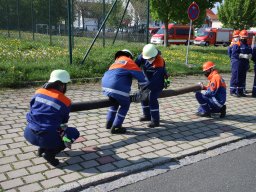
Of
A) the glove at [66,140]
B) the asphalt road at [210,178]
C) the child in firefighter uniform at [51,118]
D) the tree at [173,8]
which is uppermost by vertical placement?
the tree at [173,8]

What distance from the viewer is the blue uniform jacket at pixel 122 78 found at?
5418 millimetres

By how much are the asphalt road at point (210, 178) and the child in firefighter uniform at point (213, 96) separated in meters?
1.93

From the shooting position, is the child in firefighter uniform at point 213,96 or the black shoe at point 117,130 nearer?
the black shoe at point 117,130

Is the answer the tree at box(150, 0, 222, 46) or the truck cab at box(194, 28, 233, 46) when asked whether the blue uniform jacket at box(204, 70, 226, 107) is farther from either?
the truck cab at box(194, 28, 233, 46)

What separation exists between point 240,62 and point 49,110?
641 cm

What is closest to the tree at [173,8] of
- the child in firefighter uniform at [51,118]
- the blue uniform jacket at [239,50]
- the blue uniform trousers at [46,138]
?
the blue uniform jacket at [239,50]

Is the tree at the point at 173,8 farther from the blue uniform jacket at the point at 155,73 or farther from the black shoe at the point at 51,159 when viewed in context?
the black shoe at the point at 51,159

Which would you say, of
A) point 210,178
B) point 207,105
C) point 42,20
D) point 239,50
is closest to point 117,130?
point 210,178

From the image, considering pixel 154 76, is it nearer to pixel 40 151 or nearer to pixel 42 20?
pixel 40 151

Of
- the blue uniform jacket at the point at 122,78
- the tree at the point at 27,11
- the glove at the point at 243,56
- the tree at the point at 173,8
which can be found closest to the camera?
the blue uniform jacket at the point at 122,78

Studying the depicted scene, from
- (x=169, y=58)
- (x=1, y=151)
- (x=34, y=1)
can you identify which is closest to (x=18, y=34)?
(x=34, y=1)

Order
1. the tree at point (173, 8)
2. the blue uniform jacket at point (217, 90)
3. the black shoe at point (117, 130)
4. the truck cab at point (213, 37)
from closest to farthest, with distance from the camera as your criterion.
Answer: the black shoe at point (117, 130) → the blue uniform jacket at point (217, 90) → the tree at point (173, 8) → the truck cab at point (213, 37)

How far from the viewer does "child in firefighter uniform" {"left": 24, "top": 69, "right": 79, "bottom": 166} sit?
4.21 m

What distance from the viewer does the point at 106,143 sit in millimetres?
5266
